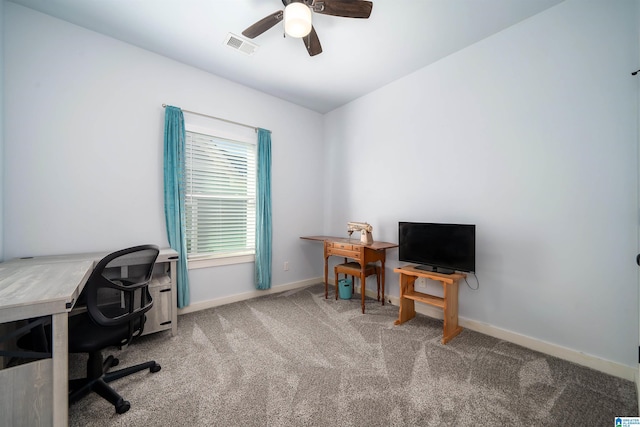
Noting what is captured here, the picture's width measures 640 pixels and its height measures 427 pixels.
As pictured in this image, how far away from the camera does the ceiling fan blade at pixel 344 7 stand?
1688 mm

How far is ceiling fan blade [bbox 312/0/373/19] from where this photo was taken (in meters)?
1.69

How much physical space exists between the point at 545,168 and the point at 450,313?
148cm

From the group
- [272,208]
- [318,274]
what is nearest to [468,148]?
[272,208]

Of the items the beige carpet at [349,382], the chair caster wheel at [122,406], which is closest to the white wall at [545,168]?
the beige carpet at [349,382]

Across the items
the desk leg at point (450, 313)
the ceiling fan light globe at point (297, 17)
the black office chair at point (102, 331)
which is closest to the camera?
the black office chair at point (102, 331)

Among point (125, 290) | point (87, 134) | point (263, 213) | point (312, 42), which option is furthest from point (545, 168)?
point (87, 134)

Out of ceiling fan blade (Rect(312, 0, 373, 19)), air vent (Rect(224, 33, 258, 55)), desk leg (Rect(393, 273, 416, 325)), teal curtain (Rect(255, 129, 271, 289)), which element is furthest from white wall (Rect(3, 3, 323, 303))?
desk leg (Rect(393, 273, 416, 325))

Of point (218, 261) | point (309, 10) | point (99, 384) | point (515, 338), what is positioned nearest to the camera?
point (99, 384)

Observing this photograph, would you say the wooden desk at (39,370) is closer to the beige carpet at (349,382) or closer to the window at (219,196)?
the beige carpet at (349,382)

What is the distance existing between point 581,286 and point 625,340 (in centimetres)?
39

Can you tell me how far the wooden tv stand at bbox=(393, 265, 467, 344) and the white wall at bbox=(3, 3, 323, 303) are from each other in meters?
2.12

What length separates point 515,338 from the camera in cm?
223

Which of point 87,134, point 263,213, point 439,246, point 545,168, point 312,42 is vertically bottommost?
point 439,246

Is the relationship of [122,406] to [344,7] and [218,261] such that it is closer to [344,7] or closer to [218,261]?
[218,261]
